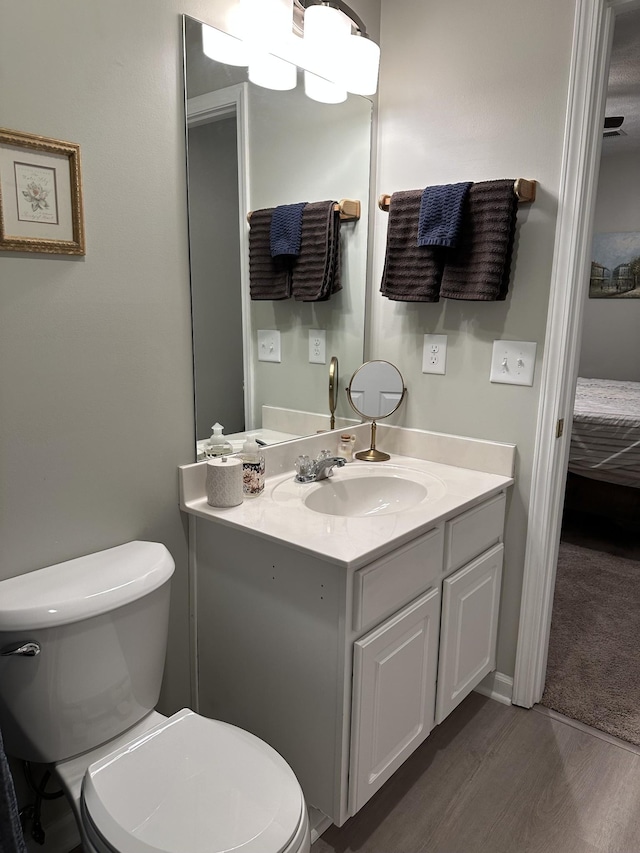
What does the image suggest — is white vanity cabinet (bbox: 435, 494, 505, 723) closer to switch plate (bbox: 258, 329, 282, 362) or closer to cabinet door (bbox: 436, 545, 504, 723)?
cabinet door (bbox: 436, 545, 504, 723)

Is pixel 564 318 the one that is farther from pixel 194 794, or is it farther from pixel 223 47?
pixel 194 794

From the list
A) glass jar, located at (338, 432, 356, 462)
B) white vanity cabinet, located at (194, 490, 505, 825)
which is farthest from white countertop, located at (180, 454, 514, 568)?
glass jar, located at (338, 432, 356, 462)

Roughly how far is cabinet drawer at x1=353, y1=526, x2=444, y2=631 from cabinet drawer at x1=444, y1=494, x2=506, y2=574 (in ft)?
0.18

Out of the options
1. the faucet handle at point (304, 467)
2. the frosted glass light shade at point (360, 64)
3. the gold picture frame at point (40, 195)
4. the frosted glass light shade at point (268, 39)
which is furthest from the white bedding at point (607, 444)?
the gold picture frame at point (40, 195)

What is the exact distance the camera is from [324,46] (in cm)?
176

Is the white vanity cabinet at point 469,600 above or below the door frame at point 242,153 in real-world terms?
below

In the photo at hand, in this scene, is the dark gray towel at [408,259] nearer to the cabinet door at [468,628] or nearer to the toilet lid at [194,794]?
the cabinet door at [468,628]

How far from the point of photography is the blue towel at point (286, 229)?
1.84m

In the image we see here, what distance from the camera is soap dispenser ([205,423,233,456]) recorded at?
169 cm

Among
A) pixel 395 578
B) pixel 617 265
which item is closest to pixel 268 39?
pixel 395 578

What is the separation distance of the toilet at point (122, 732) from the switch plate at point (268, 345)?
0.73 m

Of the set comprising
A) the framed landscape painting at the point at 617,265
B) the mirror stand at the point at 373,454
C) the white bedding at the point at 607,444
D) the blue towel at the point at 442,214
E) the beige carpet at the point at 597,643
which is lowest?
the beige carpet at the point at 597,643

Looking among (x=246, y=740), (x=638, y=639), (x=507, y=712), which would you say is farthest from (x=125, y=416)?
(x=638, y=639)

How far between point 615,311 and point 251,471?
4.88 m
